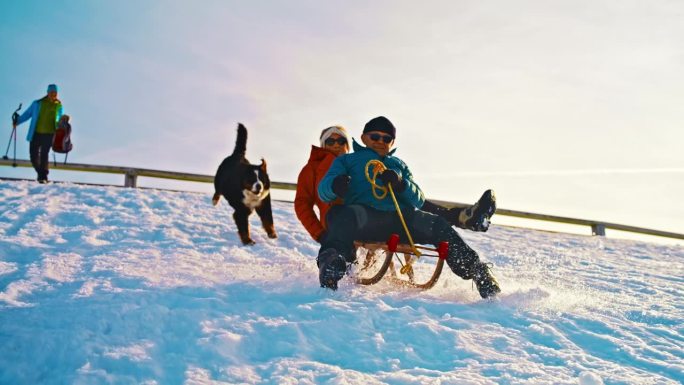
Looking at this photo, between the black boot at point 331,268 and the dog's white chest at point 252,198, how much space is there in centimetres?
309

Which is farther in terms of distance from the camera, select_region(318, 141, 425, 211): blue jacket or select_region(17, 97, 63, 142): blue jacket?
select_region(17, 97, 63, 142): blue jacket

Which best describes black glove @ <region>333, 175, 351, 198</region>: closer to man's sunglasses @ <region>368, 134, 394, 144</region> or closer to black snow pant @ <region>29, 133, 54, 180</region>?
man's sunglasses @ <region>368, 134, 394, 144</region>

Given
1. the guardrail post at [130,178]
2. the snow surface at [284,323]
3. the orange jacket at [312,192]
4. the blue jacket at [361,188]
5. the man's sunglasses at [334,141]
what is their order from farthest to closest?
the guardrail post at [130,178], the man's sunglasses at [334,141], the orange jacket at [312,192], the blue jacket at [361,188], the snow surface at [284,323]

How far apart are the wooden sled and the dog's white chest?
207cm

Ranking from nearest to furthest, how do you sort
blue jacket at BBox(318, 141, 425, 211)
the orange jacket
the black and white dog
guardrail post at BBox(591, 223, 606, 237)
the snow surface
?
1. the snow surface
2. blue jacket at BBox(318, 141, 425, 211)
3. the orange jacket
4. the black and white dog
5. guardrail post at BBox(591, 223, 606, 237)

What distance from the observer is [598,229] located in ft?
39.7

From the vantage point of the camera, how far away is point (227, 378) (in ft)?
9.36

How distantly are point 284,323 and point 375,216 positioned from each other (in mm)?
1283

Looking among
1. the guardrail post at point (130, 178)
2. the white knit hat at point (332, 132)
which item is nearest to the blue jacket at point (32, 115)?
the guardrail post at point (130, 178)

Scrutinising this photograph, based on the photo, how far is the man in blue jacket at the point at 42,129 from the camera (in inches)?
419

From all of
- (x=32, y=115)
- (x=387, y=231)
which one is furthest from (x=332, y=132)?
(x=32, y=115)

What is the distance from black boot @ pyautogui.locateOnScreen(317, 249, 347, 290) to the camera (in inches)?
163

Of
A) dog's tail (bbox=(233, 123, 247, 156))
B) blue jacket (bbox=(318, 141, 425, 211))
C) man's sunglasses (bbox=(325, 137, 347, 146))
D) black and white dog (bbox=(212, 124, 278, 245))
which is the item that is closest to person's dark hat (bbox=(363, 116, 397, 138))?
blue jacket (bbox=(318, 141, 425, 211))

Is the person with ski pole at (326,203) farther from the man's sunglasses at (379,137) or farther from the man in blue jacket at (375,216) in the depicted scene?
the man's sunglasses at (379,137)
